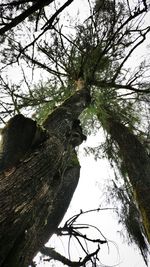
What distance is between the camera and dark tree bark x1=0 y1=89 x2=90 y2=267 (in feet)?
5.16

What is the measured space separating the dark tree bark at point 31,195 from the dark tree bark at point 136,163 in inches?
102

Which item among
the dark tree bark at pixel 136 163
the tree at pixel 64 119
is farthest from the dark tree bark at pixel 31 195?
the dark tree bark at pixel 136 163

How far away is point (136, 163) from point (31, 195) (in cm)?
402

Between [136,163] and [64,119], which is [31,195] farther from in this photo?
[136,163]

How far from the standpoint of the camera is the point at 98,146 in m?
8.14

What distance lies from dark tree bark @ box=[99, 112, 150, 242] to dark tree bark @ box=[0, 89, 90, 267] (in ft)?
8.53

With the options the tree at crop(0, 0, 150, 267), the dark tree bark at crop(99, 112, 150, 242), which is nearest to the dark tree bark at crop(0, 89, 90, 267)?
the tree at crop(0, 0, 150, 267)

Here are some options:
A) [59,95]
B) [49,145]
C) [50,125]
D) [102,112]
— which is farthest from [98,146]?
[49,145]

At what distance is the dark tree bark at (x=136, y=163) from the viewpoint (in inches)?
194

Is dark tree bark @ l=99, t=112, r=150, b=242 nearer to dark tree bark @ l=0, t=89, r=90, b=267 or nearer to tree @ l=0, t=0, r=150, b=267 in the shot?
tree @ l=0, t=0, r=150, b=267

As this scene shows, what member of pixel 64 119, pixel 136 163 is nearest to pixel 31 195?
pixel 64 119

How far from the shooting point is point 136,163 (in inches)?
220

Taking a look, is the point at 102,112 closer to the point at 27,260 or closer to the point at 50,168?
the point at 50,168

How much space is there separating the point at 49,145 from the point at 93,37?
3940mm
